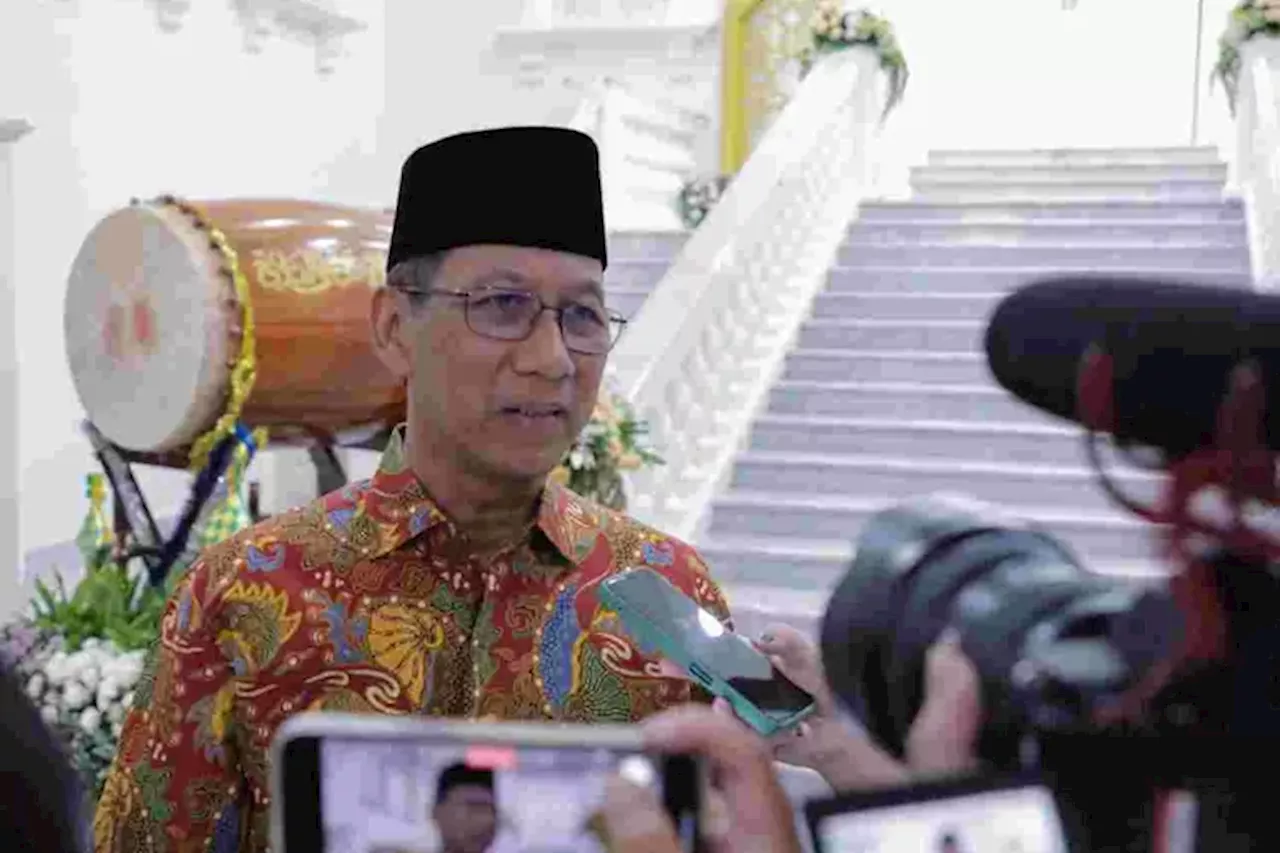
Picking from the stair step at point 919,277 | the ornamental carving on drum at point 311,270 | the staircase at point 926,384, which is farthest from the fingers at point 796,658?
the stair step at point 919,277

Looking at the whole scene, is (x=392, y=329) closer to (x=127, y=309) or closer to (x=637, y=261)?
(x=127, y=309)

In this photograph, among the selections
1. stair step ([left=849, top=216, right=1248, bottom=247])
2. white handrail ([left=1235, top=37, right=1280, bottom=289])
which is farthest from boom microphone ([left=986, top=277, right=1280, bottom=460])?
stair step ([left=849, top=216, right=1248, bottom=247])

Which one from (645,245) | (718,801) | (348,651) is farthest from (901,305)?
(718,801)

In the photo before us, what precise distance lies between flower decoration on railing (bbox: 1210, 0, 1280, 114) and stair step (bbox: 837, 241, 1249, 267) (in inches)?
50.6

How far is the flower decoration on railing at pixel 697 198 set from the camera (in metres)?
8.77

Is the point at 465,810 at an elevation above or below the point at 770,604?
above

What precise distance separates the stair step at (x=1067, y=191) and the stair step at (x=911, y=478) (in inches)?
88.3

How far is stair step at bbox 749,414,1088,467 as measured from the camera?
557 centimetres

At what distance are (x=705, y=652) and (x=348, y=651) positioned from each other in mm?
505

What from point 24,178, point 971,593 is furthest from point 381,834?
point 24,178

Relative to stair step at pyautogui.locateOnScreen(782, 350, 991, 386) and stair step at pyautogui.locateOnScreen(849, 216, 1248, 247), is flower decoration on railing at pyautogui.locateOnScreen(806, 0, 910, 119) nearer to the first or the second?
stair step at pyautogui.locateOnScreen(849, 216, 1248, 247)

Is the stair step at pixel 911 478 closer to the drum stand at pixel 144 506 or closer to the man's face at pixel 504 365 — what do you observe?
the drum stand at pixel 144 506

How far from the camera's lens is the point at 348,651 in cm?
128

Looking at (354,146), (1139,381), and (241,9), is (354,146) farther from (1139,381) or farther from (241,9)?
(1139,381)
